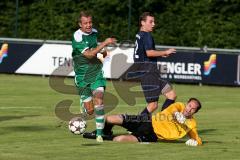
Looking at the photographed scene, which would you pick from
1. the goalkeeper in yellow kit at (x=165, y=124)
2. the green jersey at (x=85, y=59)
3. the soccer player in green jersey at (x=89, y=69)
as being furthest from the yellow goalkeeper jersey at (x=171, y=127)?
the green jersey at (x=85, y=59)

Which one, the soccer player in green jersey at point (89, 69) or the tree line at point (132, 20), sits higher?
the soccer player in green jersey at point (89, 69)

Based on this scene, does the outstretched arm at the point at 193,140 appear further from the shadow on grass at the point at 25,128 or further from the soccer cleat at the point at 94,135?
the shadow on grass at the point at 25,128

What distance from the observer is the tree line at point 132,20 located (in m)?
39.1

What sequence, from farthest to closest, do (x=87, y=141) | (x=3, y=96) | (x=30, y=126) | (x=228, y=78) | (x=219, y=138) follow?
(x=228, y=78) → (x=3, y=96) → (x=30, y=126) → (x=219, y=138) → (x=87, y=141)

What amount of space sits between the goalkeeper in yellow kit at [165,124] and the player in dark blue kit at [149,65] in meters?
1.02

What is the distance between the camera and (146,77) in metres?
17.1

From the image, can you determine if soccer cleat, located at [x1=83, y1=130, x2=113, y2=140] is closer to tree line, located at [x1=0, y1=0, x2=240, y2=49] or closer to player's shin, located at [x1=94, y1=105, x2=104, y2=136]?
player's shin, located at [x1=94, y1=105, x2=104, y2=136]

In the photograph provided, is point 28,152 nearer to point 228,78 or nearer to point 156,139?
point 156,139

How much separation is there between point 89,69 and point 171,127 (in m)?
2.47

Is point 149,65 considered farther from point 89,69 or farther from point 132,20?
point 132,20

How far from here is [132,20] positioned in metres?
39.9

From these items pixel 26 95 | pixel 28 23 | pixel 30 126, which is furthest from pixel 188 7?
pixel 30 126

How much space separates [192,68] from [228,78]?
141 centimetres

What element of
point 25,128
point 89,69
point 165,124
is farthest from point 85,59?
point 165,124
